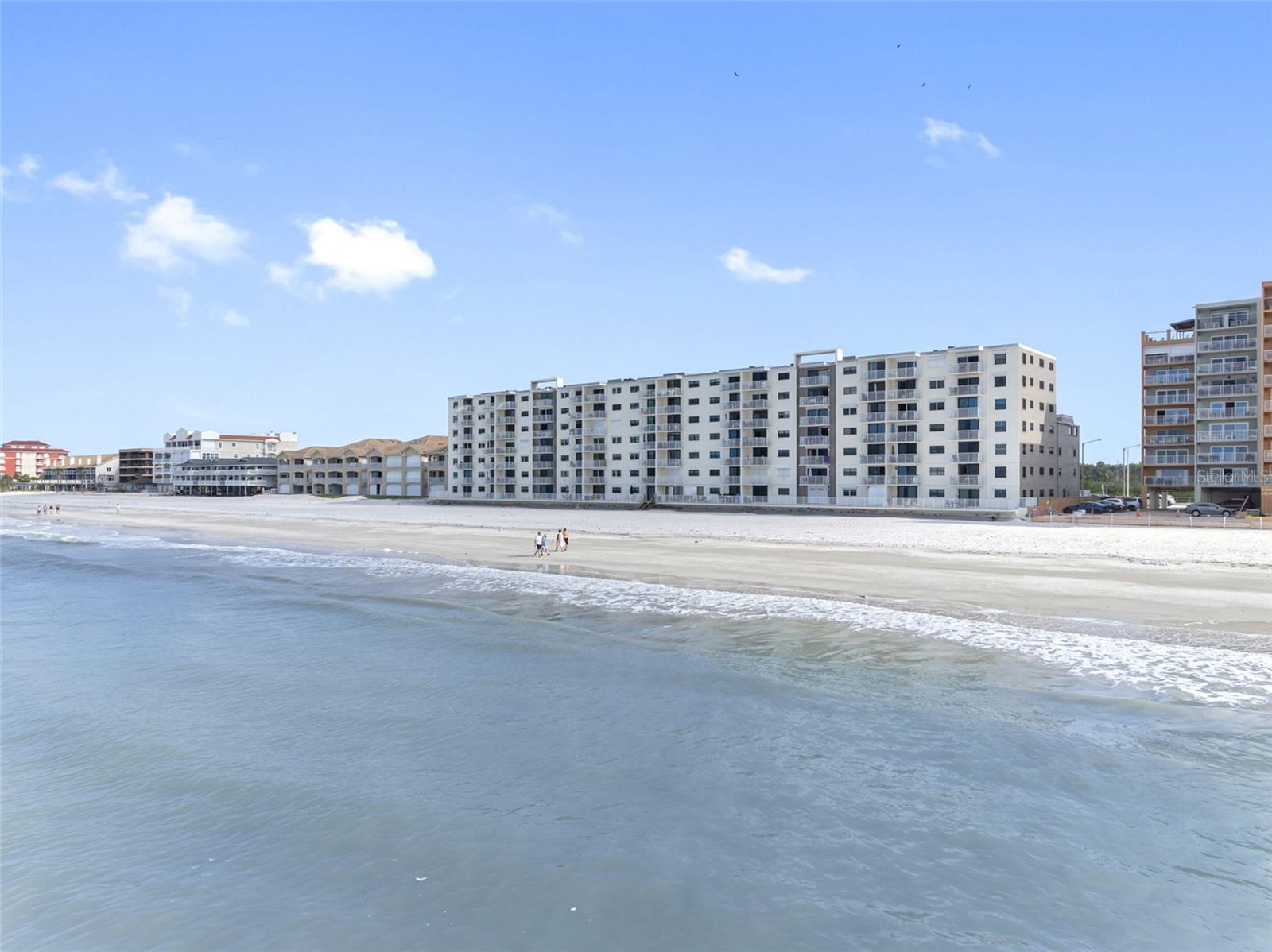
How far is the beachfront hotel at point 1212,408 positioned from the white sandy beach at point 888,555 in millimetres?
27413

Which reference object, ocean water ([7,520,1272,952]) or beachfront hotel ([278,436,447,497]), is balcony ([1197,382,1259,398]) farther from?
beachfront hotel ([278,436,447,497])

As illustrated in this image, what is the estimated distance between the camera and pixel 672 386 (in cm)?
10494

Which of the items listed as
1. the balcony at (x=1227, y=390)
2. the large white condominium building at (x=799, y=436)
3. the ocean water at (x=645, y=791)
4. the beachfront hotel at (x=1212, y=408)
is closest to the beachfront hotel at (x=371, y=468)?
the large white condominium building at (x=799, y=436)

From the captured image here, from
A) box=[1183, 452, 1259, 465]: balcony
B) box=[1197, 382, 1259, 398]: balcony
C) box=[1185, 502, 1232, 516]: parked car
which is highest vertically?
box=[1197, 382, 1259, 398]: balcony

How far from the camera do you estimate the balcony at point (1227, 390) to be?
262ft

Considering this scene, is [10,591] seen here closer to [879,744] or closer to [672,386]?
[879,744]

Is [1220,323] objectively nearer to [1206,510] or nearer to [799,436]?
[1206,510]

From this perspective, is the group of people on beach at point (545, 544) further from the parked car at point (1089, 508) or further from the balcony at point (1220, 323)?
the balcony at point (1220, 323)

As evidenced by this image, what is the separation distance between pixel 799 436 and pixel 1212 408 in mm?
43162

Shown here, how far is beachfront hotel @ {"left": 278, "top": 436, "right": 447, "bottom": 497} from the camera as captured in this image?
482ft

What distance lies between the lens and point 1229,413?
80500 millimetres

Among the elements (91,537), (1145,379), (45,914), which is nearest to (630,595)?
(45,914)

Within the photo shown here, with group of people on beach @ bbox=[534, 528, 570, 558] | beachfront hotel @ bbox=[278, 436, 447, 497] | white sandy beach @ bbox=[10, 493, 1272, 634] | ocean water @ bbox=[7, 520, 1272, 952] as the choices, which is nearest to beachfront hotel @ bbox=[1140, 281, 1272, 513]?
white sandy beach @ bbox=[10, 493, 1272, 634]

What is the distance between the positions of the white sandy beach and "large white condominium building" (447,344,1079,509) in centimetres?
1144
